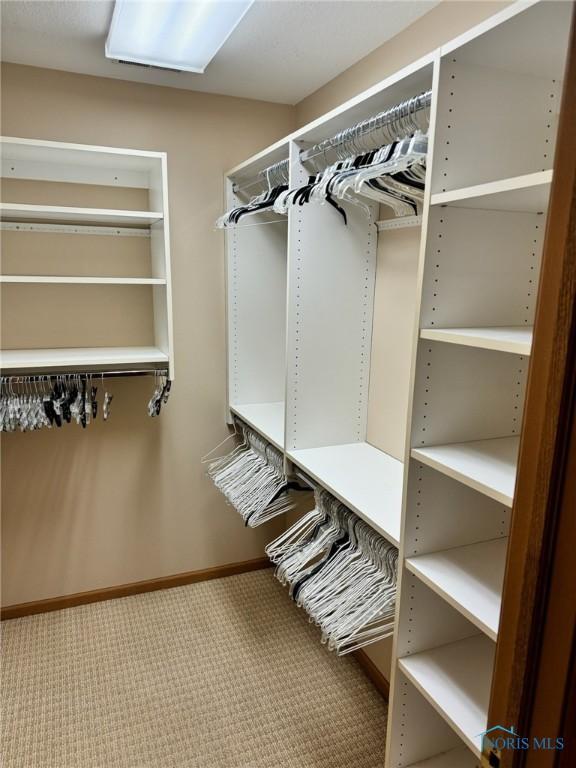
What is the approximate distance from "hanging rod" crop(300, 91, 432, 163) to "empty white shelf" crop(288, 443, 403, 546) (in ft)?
3.60

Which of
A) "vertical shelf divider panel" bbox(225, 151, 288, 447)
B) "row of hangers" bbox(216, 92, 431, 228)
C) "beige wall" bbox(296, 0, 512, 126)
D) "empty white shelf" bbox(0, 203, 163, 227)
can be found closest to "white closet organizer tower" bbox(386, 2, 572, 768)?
"row of hangers" bbox(216, 92, 431, 228)

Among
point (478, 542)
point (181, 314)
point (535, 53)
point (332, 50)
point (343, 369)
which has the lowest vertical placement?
point (478, 542)

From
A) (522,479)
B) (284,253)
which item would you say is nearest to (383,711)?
(522,479)

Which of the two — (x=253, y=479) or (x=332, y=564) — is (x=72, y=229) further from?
(x=332, y=564)

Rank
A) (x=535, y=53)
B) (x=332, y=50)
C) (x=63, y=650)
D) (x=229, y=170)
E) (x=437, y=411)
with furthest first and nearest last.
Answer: (x=229, y=170) < (x=63, y=650) < (x=332, y=50) < (x=437, y=411) < (x=535, y=53)

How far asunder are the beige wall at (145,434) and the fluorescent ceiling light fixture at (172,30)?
1.55 ft

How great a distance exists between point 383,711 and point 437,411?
59.1 inches

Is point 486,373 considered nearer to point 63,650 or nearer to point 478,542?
point 478,542

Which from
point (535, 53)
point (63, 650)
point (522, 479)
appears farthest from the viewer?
point (63, 650)

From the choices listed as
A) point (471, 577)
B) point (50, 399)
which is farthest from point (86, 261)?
point (471, 577)

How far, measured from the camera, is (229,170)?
2.61 m

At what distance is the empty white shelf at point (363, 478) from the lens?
152 cm

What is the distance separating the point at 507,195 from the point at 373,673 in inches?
79.9

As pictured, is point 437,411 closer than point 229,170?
Yes
